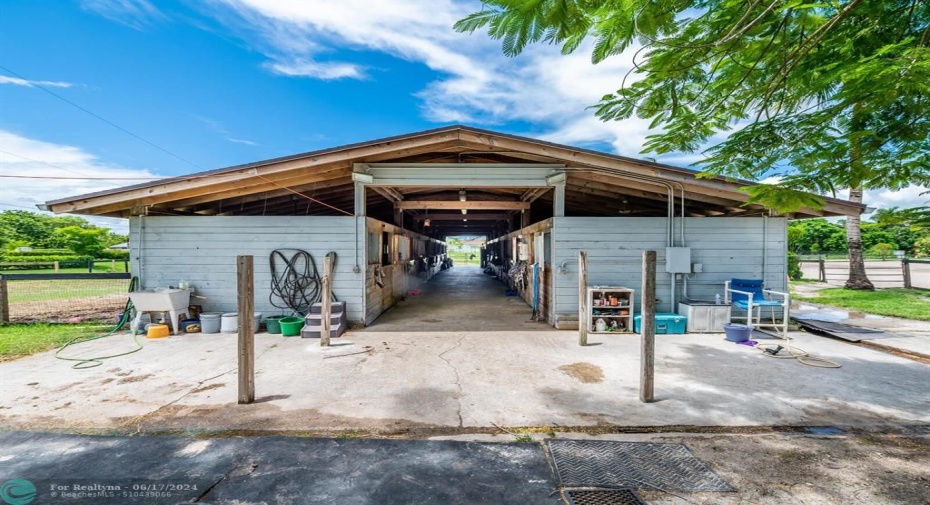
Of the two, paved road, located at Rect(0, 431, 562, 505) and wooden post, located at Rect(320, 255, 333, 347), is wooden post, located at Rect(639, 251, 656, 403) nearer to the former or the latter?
paved road, located at Rect(0, 431, 562, 505)

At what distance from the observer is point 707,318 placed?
20.4ft

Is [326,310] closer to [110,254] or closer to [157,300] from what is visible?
[157,300]

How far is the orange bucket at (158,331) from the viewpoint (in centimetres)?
579

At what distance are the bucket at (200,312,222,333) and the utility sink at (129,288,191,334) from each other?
374 mm

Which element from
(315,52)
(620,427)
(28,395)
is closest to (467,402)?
(620,427)

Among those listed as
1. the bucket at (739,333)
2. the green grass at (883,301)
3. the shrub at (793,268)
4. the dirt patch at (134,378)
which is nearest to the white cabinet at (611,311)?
the bucket at (739,333)

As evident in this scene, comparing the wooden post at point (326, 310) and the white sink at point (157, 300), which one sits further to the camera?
the white sink at point (157, 300)

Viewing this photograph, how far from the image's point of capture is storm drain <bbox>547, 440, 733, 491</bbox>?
2.16m

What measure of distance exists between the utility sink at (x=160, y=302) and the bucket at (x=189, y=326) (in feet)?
0.33

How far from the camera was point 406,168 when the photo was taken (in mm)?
6516

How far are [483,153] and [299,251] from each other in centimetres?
385

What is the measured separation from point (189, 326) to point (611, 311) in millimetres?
7332

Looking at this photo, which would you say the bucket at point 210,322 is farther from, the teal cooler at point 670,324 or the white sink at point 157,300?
the teal cooler at point 670,324

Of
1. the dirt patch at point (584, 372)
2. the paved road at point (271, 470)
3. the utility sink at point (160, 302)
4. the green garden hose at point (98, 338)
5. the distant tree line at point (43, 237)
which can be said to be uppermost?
the distant tree line at point (43, 237)
